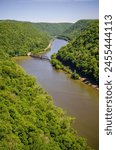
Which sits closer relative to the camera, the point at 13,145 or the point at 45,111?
the point at 13,145

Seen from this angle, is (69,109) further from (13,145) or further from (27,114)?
(13,145)

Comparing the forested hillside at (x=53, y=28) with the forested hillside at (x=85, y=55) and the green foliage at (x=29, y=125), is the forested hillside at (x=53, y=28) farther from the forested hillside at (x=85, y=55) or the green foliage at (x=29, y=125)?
the green foliage at (x=29, y=125)

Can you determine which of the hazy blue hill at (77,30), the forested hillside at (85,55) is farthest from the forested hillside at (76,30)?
the forested hillside at (85,55)

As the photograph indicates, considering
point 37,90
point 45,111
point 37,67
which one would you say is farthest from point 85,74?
point 45,111

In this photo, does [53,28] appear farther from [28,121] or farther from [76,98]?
[28,121]

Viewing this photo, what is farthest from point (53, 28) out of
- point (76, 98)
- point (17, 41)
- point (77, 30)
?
point (76, 98)

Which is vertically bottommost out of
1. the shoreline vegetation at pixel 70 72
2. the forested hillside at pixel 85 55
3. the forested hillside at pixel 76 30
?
the shoreline vegetation at pixel 70 72

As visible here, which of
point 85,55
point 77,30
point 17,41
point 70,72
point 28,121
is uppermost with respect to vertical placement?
point 77,30
